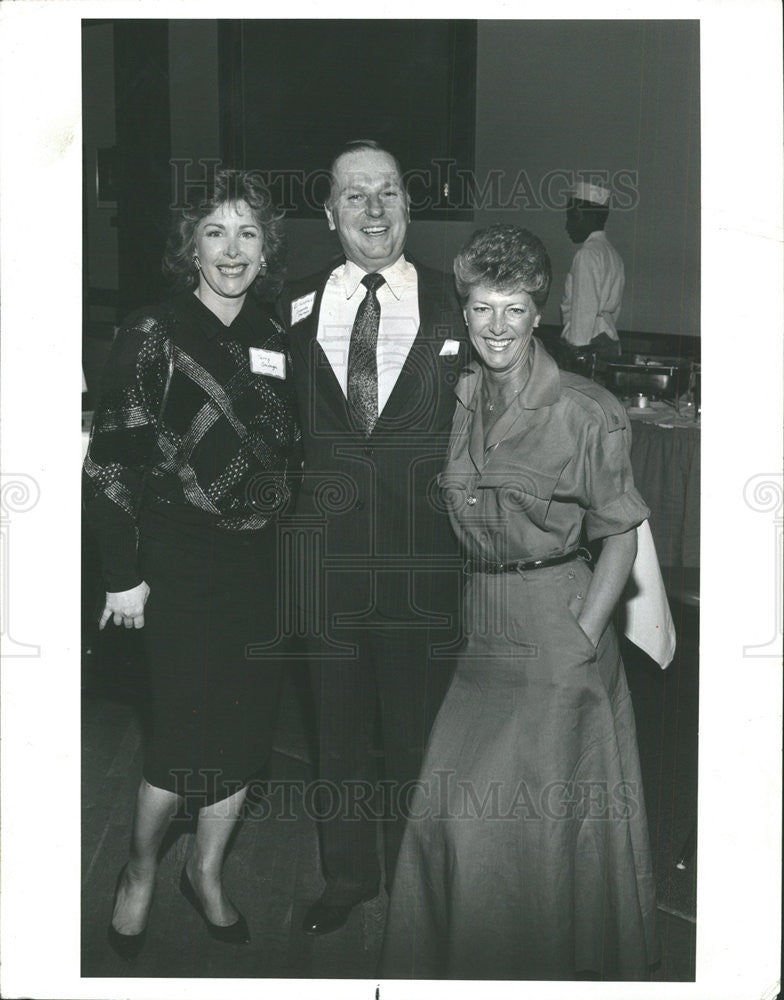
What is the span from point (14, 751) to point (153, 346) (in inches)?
39.9

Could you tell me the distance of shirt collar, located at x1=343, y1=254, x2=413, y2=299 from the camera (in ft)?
7.75

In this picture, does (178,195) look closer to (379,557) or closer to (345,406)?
(345,406)

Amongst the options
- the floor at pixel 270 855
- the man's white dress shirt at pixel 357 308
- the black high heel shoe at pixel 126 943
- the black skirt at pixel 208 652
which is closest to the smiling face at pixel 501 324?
the man's white dress shirt at pixel 357 308

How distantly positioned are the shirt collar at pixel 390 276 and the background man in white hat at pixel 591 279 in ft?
1.22

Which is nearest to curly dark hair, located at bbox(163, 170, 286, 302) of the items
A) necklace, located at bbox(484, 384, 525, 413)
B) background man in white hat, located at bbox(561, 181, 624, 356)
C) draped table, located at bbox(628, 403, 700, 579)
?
necklace, located at bbox(484, 384, 525, 413)

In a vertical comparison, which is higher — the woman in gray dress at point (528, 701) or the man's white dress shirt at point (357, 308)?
the man's white dress shirt at point (357, 308)

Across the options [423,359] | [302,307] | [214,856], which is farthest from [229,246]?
[214,856]

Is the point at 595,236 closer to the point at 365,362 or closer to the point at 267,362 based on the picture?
the point at 365,362

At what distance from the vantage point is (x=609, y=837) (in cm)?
238

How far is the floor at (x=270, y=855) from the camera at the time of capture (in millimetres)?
2428

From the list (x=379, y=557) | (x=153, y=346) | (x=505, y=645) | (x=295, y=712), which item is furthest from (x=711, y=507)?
(x=153, y=346)

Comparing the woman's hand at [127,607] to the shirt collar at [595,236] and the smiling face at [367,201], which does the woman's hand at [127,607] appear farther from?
the shirt collar at [595,236]

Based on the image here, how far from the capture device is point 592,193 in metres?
2.41

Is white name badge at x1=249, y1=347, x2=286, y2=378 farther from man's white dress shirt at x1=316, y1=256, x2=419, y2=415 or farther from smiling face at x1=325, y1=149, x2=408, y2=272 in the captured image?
smiling face at x1=325, y1=149, x2=408, y2=272
